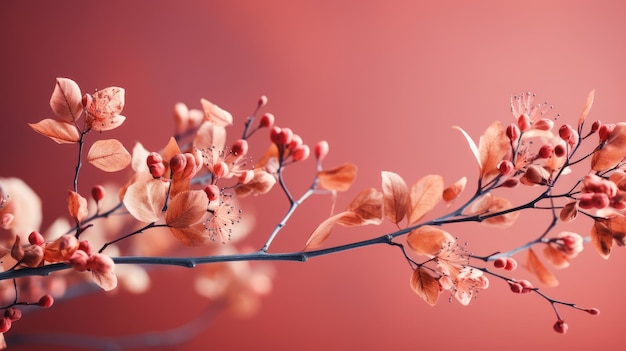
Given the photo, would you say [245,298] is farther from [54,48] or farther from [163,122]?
[54,48]

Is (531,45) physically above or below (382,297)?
above

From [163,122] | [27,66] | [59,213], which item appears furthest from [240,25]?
[59,213]

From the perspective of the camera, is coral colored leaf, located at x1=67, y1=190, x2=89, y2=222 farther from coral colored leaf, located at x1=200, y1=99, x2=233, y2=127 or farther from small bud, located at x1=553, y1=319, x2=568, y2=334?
small bud, located at x1=553, y1=319, x2=568, y2=334

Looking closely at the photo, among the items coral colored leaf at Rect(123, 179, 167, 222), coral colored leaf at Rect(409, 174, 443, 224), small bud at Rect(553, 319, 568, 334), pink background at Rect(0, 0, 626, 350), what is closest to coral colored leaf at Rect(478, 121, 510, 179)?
coral colored leaf at Rect(409, 174, 443, 224)

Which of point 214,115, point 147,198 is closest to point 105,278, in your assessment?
point 147,198

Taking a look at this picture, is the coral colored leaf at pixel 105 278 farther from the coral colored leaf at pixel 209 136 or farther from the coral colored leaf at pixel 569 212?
the coral colored leaf at pixel 569 212

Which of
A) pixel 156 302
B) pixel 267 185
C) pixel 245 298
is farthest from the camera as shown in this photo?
pixel 156 302
